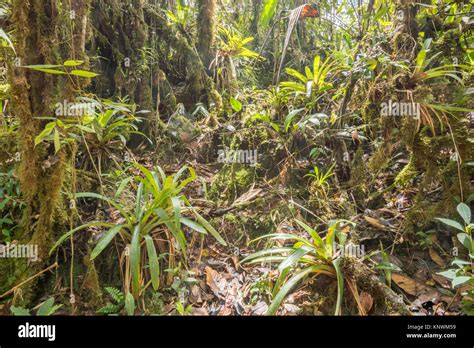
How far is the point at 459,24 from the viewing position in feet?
7.04

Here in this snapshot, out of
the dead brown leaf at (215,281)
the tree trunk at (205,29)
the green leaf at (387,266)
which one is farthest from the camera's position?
the tree trunk at (205,29)

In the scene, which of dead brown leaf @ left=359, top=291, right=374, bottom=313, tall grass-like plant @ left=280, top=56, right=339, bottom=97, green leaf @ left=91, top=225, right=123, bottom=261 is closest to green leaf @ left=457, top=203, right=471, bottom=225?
dead brown leaf @ left=359, top=291, right=374, bottom=313

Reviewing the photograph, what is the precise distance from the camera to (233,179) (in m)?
2.56

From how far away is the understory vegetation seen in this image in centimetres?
158

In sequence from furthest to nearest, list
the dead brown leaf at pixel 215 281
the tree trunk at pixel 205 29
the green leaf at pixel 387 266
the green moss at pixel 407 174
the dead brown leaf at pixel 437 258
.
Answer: the tree trunk at pixel 205 29, the green moss at pixel 407 174, the dead brown leaf at pixel 215 281, the dead brown leaf at pixel 437 258, the green leaf at pixel 387 266

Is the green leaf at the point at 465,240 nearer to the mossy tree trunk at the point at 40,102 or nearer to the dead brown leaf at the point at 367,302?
the dead brown leaf at the point at 367,302

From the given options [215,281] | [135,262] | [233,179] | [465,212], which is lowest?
[215,281]

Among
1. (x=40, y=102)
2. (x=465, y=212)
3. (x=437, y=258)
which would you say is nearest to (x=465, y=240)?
(x=465, y=212)

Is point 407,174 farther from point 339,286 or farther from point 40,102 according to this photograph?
point 40,102

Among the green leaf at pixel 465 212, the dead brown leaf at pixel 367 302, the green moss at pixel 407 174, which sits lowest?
the dead brown leaf at pixel 367 302

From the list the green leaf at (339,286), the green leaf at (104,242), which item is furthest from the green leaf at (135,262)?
the green leaf at (339,286)

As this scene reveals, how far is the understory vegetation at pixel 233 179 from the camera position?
1579mm

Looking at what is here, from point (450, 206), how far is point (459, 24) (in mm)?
1435

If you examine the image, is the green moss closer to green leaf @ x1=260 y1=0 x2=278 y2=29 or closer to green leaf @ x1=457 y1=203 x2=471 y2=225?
green leaf @ x1=457 y1=203 x2=471 y2=225
